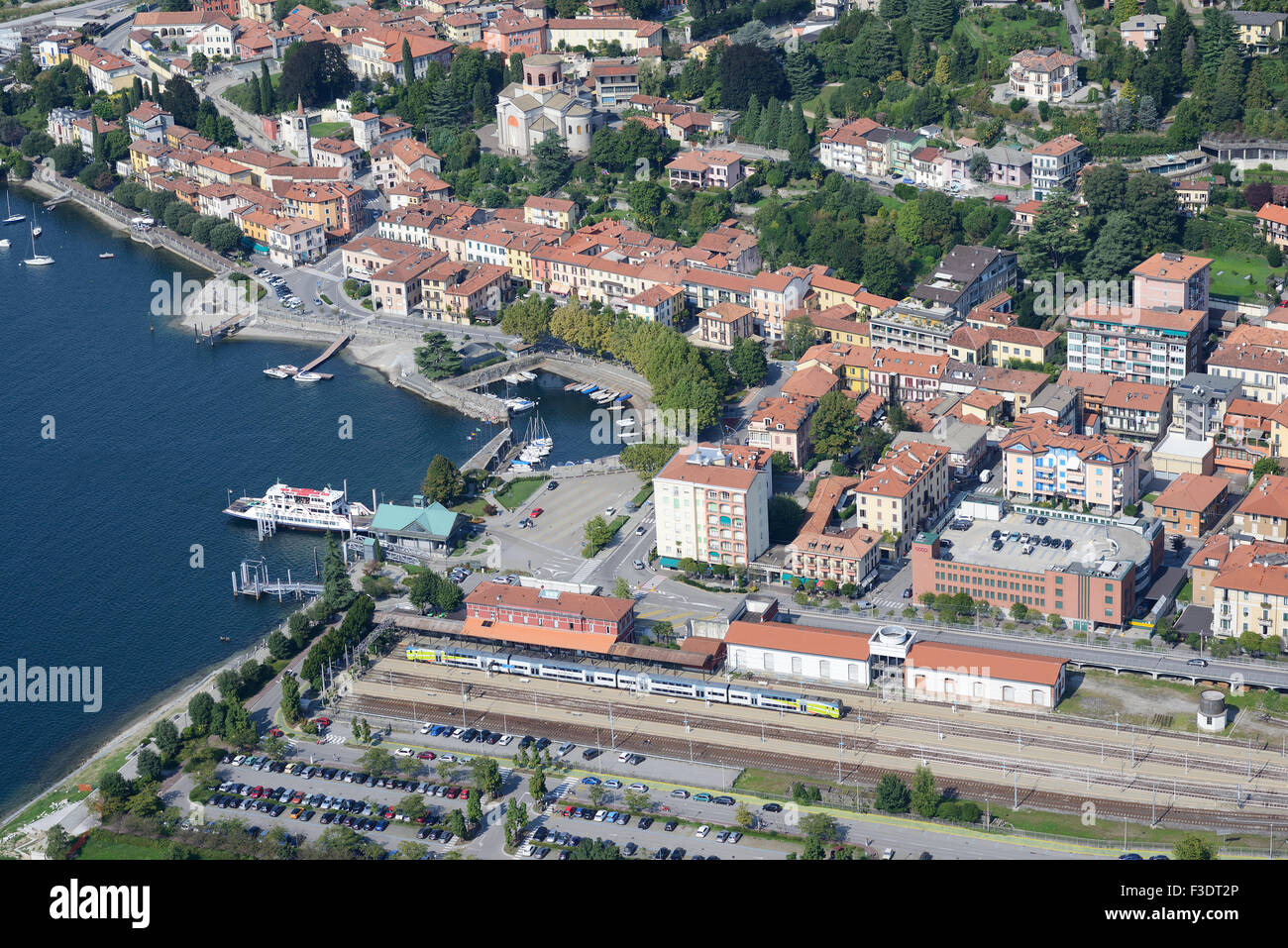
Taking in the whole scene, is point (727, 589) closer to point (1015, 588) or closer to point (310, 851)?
point (1015, 588)

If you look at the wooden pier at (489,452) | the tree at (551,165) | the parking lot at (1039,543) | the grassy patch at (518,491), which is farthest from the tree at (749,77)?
the parking lot at (1039,543)

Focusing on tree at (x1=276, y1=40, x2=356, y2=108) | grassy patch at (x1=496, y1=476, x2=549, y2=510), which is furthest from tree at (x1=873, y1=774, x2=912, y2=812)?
tree at (x1=276, y1=40, x2=356, y2=108)

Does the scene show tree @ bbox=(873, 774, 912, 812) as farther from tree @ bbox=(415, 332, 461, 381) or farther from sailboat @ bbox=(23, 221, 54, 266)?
sailboat @ bbox=(23, 221, 54, 266)

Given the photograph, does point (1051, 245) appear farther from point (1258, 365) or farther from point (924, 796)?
point (924, 796)

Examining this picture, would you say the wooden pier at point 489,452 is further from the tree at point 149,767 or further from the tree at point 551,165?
the tree at point 551,165

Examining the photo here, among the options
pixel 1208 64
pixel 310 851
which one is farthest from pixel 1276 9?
pixel 310 851
